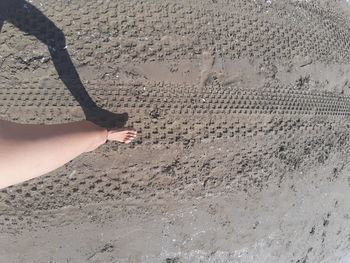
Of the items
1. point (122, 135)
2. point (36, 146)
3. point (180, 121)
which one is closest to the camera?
point (36, 146)

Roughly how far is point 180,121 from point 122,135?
475 millimetres

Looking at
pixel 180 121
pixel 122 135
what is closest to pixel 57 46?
pixel 122 135

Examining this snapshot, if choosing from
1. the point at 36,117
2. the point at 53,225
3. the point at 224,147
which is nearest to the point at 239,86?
the point at 224,147

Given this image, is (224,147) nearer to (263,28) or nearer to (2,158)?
(263,28)

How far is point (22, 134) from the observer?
7.41 ft

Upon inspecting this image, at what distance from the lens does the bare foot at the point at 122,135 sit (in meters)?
3.00

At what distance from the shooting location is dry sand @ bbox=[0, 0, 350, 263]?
3152 mm

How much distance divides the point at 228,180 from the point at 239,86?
0.76 metres

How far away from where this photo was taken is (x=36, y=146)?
2.29 m

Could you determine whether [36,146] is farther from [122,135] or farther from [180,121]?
[180,121]

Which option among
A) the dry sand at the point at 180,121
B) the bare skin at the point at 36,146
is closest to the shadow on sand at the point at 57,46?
the dry sand at the point at 180,121

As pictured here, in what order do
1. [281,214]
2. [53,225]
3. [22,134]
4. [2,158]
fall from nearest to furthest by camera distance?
[2,158], [22,134], [53,225], [281,214]

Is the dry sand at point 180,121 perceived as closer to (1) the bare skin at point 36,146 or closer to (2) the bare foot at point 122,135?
(2) the bare foot at point 122,135

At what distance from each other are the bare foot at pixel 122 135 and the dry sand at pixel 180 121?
4.4 inches
